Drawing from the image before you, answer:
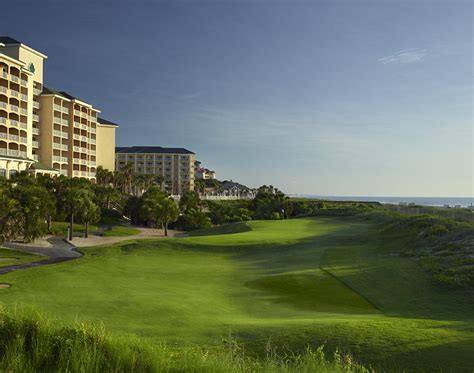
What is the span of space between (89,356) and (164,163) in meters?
184

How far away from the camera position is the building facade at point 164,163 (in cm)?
18725

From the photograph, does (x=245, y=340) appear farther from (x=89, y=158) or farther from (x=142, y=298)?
(x=89, y=158)

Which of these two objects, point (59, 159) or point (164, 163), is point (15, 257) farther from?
point (164, 163)

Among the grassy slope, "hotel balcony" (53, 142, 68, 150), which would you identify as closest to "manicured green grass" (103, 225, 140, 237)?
"hotel balcony" (53, 142, 68, 150)

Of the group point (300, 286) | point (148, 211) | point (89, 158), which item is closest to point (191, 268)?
point (300, 286)

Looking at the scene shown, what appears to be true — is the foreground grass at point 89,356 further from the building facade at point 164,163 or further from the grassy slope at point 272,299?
the building facade at point 164,163

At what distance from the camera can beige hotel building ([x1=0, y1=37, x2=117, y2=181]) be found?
7238cm

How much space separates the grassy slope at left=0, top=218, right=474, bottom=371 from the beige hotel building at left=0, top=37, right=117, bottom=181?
50.3 m

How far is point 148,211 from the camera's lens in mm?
79500

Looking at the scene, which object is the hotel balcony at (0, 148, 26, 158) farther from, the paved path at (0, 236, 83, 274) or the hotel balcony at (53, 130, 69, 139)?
the paved path at (0, 236, 83, 274)

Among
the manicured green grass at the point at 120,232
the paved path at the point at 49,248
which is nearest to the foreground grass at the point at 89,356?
the paved path at the point at 49,248

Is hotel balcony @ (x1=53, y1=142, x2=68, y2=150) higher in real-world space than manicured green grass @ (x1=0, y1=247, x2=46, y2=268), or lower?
higher

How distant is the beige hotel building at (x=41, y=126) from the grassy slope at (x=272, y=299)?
5028 cm

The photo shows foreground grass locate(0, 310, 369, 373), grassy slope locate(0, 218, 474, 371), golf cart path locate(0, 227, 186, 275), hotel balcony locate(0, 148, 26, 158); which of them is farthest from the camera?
hotel balcony locate(0, 148, 26, 158)
